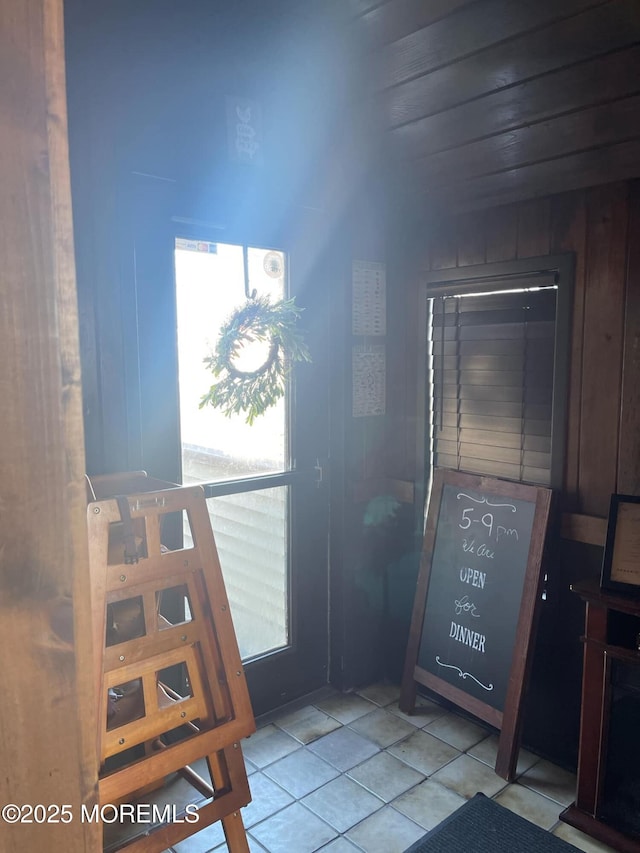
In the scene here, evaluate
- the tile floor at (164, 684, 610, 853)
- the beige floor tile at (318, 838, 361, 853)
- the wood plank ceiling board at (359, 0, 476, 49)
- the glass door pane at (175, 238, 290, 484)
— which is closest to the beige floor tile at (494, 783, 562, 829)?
the tile floor at (164, 684, 610, 853)

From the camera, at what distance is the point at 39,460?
2.20 ft

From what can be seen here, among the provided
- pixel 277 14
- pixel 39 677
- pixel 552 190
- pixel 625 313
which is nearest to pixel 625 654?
pixel 625 313

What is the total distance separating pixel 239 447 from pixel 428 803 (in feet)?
4.73

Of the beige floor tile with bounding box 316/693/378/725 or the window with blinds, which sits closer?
the window with blinds

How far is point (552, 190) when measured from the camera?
2.17m

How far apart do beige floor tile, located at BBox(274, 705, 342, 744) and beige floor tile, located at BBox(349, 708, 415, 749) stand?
0.33ft

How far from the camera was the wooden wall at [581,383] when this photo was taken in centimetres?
206

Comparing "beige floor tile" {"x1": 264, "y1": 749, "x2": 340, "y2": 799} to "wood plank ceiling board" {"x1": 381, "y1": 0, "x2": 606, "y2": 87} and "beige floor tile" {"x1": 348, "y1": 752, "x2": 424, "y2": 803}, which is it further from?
"wood plank ceiling board" {"x1": 381, "y1": 0, "x2": 606, "y2": 87}

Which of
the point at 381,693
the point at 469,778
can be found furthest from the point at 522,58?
the point at 381,693

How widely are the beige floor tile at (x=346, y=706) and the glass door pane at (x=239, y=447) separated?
0.34 m

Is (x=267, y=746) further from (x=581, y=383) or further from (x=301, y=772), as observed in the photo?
(x=581, y=383)

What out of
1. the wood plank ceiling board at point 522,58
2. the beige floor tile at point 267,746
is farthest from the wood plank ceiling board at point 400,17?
the beige floor tile at point 267,746

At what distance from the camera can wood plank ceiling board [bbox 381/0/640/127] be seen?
1.32 metres

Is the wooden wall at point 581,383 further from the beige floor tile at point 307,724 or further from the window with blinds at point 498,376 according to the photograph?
the beige floor tile at point 307,724
